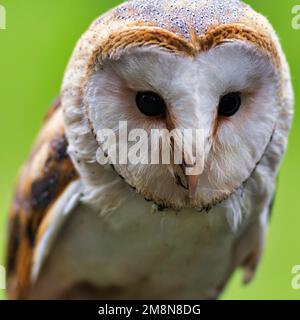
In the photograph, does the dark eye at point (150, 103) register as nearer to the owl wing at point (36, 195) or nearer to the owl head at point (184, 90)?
the owl head at point (184, 90)

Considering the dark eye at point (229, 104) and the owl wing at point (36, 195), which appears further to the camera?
the owl wing at point (36, 195)

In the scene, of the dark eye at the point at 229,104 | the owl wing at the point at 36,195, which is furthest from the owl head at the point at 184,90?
the owl wing at the point at 36,195

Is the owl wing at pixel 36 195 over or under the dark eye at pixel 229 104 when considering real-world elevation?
under

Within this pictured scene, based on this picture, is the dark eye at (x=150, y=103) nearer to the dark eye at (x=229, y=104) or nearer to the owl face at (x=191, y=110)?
the owl face at (x=191, y=110)

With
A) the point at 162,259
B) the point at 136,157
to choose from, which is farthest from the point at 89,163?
the point at 162,259

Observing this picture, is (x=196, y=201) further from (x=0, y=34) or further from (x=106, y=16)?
(x=0, y=34)

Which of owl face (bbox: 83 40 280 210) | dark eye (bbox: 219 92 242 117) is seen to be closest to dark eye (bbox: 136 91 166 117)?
owl face (bbox: 83 40 280 210)

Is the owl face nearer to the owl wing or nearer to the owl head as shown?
the owl head
